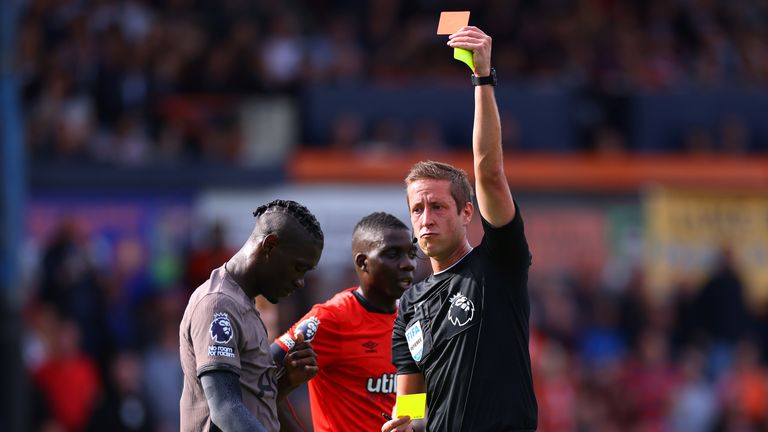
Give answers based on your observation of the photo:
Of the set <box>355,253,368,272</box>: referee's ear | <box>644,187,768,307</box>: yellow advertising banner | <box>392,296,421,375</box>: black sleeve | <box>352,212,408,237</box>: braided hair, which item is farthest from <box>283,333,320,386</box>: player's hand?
<box>644,187,768,307</box>: yellow advertising banner

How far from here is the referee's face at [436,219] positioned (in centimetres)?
530

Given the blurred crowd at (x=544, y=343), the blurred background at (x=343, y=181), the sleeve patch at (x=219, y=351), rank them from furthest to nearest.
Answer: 1. the blurred background at (x=343, y=181)
2. the blurred crowd at (x=544, y=343)
3. the sleeve patch at (x=219, y=351)

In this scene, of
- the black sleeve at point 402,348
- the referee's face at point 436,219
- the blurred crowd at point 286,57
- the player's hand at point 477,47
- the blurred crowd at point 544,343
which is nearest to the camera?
the player's hand at point 477,47

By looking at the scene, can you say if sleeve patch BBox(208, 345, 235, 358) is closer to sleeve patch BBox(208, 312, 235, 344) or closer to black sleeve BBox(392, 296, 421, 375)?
sleeve patch BBox(208, 312, 235, 344)

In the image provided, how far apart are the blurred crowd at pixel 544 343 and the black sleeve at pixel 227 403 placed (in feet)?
20.3

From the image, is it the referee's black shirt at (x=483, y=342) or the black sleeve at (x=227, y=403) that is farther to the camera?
the referee's black shirt at (x=483, y=342)

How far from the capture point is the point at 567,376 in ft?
46.9

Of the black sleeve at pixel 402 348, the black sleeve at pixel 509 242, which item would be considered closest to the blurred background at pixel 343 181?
the black sleeve at pixel 402 348

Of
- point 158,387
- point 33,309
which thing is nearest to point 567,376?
point 158,387

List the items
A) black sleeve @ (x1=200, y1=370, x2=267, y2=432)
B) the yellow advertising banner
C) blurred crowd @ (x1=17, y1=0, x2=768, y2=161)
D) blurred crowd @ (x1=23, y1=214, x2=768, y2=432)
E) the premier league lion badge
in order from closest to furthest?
black sleeve @ (x1=200, y1=370, x2=267, y2=432) < the premier league lion badge < blurred crowd @ (x1=23, y1=214, x2=768, y2=432) < blurred crowd @ (x1=17, y1=0, x2=768, y2=161) < the yellow advertising banner

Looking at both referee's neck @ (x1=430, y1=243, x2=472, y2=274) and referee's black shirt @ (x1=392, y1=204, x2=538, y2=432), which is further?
referee's neck @ (x1=430, y1=243, x2=472, y2=274)

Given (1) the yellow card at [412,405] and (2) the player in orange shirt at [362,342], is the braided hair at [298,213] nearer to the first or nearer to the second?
(1) the yellow card at [412,405]

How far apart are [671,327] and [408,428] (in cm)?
1088

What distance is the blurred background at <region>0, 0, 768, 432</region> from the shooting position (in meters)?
13.2
